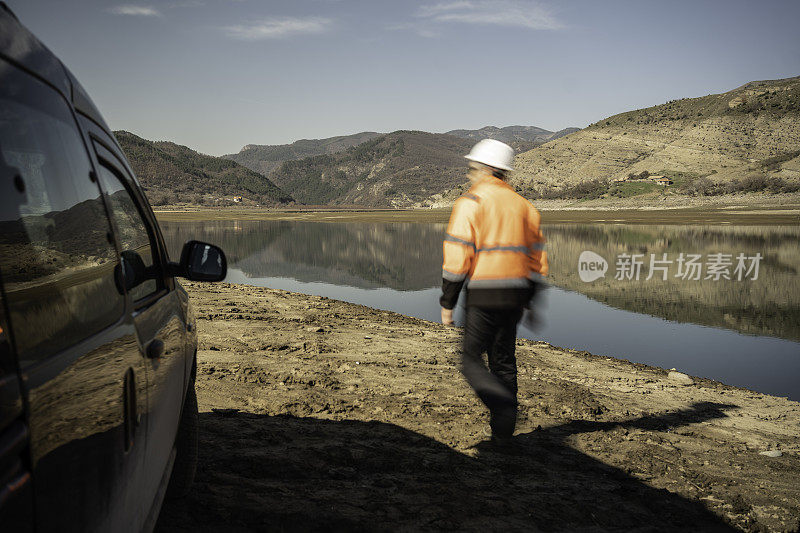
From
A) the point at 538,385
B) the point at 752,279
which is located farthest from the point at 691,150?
the point at 538,385

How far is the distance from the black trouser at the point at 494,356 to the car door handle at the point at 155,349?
7.30 feet

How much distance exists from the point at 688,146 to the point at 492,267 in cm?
11926

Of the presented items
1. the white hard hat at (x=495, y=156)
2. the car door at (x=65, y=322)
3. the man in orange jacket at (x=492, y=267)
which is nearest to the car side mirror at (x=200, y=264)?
A: the car door at (x=65, y=322)

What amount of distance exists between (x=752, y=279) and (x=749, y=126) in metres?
111

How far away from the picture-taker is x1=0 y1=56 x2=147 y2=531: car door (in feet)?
3.89

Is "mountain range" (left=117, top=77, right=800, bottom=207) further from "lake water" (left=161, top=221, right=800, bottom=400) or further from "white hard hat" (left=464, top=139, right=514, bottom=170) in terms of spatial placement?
"white hard hat" (left=464, top=139, right=514, bottom=170)

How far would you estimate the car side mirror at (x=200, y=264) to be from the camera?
3.02 metres

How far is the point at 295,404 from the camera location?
18.2 ft

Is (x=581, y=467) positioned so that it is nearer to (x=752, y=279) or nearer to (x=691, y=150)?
(x=752, y=279)

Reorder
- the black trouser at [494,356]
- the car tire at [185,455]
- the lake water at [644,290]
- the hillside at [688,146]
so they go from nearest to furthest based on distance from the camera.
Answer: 1. the car tire at [185,455]
2. the black trouser at [494,356]
3. the lake water at [644,290]
4. the hillside at [688,146]

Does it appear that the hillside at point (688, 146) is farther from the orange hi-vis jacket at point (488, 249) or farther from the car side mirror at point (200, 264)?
the car side mirror at point (200, 264)

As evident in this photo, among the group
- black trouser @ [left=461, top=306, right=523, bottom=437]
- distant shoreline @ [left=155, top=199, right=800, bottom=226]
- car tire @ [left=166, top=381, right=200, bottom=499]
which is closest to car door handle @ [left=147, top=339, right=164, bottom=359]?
car tire @ [left=166, top=381, right=200, bottom=499]

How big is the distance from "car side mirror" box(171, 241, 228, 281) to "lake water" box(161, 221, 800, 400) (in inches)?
90.2

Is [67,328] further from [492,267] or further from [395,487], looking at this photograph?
[492,267]
